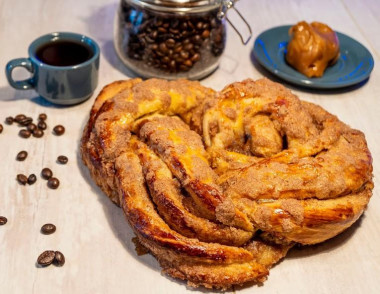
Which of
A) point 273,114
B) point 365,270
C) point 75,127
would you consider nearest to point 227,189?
point 273,114

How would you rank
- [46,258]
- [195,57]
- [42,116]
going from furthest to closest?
[195,57], [42,116], [46,258]

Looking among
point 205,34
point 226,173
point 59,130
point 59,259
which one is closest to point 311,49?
point 205,34

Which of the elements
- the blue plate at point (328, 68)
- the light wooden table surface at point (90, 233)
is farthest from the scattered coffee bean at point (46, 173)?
the blue plate at point (328, 68)

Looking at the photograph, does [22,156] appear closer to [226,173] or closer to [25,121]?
[25,121]

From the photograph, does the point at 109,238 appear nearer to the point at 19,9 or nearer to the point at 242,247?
the point at 242,247

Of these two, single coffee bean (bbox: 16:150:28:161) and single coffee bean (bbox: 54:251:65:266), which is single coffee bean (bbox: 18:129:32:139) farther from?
single coffee bean (bbox: 54:251:65:266)

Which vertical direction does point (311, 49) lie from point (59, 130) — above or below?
above
